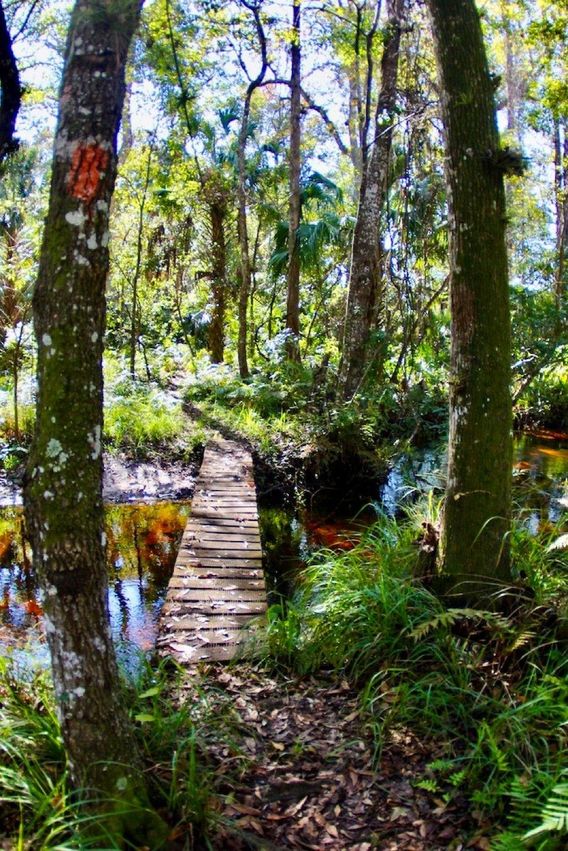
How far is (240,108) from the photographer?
13664mm

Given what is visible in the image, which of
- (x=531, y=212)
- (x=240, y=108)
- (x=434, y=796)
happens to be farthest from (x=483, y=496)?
(x=531, y=212)

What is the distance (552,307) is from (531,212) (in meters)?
7.13

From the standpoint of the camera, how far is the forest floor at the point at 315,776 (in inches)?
98.8

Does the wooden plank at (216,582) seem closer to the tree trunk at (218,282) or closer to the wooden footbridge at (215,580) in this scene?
the wooden footbridge at (215,580)

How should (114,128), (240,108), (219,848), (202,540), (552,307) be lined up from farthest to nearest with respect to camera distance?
(240,108)
(552,307)
(202,540)
(219,848)
(114,128)

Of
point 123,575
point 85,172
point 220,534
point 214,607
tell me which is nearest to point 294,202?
point 220,534

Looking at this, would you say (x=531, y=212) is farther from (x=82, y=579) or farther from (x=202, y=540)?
(x=82, y=579)

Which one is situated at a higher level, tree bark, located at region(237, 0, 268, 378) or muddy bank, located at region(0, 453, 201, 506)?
tree bark, located at region(237, 0, 268, 378)

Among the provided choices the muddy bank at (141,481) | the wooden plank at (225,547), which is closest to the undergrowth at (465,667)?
the wooden plank at (225,547)

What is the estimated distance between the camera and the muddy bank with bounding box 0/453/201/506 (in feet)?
26.6

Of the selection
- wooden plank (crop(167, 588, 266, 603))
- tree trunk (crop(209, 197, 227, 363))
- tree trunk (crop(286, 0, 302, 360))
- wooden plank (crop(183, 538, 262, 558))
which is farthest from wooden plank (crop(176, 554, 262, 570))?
tree trunk (crop(209, 197, 227, 363))

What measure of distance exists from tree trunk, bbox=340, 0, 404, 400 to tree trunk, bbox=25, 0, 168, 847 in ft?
24.0

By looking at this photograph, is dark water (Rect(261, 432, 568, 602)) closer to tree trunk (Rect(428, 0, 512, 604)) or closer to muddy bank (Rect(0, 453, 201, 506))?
muddy bank (Rect(0, 453, 201, 506))

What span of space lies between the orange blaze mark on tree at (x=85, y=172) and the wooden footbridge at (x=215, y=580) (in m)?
2.60
